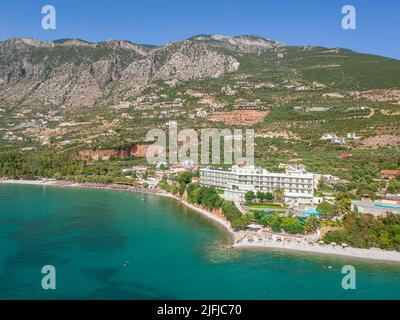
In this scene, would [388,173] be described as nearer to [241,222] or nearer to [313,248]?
[241,222]

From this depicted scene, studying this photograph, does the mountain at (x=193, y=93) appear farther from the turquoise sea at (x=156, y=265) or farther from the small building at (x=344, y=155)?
the turquoise sea at (x=156, y=265)

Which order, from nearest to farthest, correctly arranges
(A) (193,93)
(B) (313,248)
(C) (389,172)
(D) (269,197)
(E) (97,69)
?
(B) (313,248), (D) (269,197), (C) (389,172), (A) (193,93), (E) (97,69)

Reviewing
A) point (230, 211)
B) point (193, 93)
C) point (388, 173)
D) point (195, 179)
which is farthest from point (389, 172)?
point (193, 93)

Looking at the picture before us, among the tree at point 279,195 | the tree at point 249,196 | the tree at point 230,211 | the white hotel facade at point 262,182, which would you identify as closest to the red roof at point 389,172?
the white hotel facade at point 262,182

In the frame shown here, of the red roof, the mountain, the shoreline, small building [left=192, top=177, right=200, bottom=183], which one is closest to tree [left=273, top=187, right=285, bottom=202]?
the shoreline
